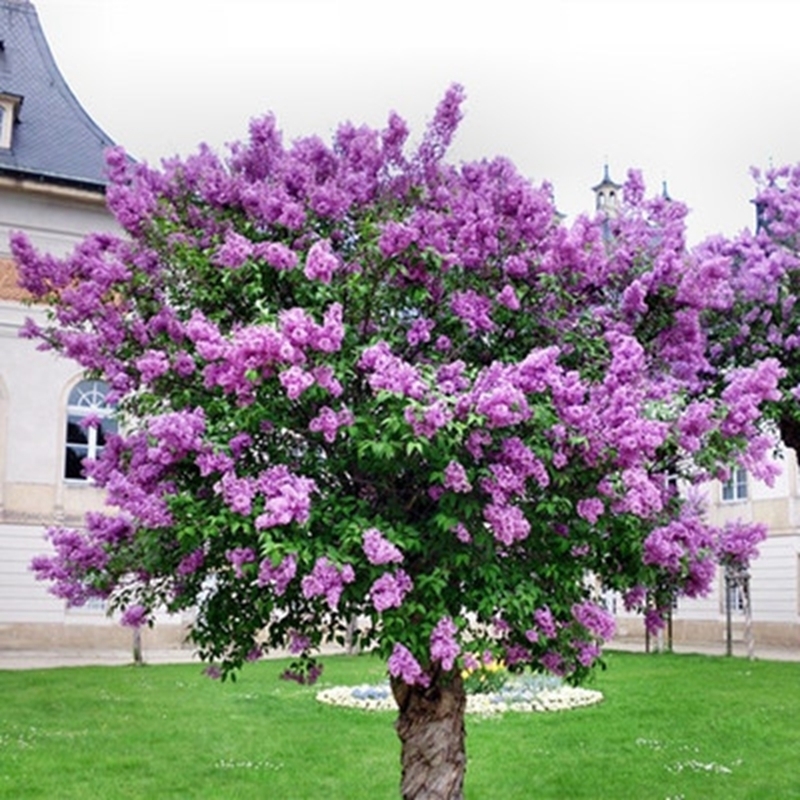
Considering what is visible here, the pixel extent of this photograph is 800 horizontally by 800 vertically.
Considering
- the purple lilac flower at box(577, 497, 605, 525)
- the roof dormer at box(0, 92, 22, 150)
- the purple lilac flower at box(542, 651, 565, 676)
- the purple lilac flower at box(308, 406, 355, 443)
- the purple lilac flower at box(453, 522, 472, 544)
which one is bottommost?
the purple lilac flower at box(542, 651, 565, 676)

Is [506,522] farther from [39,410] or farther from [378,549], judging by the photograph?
[39,410]

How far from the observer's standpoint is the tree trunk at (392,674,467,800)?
6238mm

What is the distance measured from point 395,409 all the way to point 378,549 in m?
0.64

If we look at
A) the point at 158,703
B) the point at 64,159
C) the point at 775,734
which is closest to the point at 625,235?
the point at 775,734

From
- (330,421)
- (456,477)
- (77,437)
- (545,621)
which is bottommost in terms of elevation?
(545,621)

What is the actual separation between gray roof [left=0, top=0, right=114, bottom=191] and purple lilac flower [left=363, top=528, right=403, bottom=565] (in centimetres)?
1883

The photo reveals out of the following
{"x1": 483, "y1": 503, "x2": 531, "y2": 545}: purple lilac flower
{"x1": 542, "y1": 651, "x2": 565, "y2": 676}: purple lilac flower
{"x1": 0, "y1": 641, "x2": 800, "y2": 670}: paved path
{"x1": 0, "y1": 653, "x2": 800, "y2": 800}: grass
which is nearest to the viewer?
{"x1": 483, "y1": 503, "x2": 531, "y2": 545}: purple lilac flower

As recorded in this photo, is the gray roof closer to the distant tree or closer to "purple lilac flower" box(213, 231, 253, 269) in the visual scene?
the distant tree

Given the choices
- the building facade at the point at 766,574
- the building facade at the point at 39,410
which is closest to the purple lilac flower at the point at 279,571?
the building facade at the point at 39,410

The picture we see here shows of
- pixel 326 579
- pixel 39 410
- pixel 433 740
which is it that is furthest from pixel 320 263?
pixel 39 410

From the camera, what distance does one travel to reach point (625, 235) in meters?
6.67

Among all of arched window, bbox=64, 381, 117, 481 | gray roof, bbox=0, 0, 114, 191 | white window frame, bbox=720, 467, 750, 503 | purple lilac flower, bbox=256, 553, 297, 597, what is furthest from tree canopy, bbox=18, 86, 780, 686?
white window frame, bbox=720, 467, 750, 503

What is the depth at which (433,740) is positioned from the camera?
6.26 m

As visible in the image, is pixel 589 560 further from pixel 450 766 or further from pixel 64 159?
pixel 64 159
